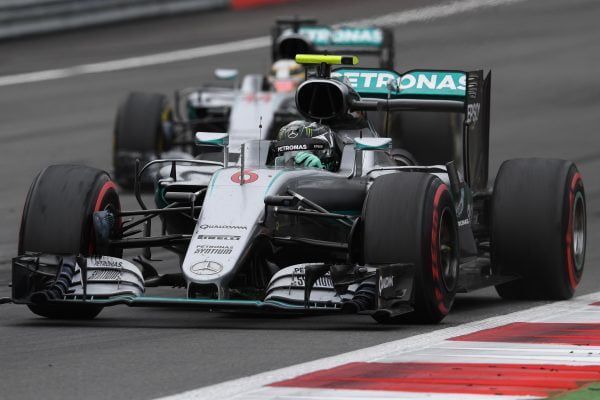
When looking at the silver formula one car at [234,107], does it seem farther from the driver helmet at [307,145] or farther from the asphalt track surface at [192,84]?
the driver helmet at [307,145]

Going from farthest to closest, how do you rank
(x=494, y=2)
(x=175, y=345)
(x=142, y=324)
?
(x=494, y=2) → (x=142, y=324) → (x=175, y=345)

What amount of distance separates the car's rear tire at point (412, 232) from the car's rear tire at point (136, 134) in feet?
32.5

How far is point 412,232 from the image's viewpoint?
9.58m

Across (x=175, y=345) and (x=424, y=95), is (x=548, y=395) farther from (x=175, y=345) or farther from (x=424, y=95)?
(x=424, y=95)

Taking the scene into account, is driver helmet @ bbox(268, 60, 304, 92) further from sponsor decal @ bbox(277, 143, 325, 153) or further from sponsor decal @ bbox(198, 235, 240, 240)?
sponsor decal @ bbox(198, 235, 240, 240)

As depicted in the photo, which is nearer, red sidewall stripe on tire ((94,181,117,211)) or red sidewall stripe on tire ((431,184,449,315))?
red sidewall stripe on tire ((431,184,449,315))

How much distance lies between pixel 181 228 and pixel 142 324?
114 cm

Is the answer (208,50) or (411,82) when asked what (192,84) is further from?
(411,82)

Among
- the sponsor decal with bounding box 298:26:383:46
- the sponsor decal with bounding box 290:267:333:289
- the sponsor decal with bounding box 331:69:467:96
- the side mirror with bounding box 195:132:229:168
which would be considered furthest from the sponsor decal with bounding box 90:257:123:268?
the sponsor decal with bounding box 298:26:383:46

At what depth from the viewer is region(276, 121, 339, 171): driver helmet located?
437 inches

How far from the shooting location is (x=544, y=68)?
90.1 ft

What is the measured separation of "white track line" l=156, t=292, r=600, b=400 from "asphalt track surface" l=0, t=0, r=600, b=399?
127 millimetres

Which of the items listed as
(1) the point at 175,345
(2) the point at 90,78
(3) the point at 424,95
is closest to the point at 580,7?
(2) the point at 90,78

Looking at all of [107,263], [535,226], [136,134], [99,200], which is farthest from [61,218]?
[136,134]
